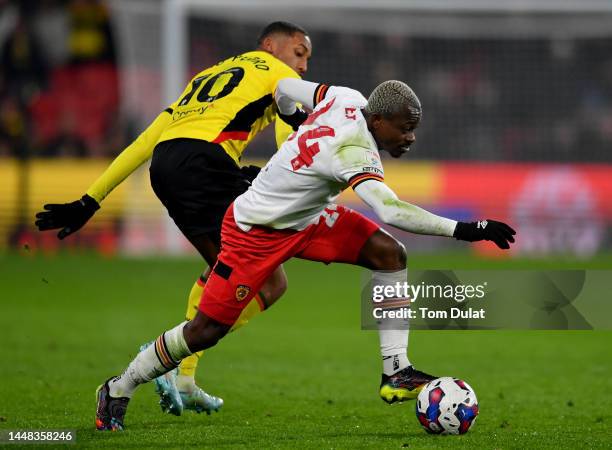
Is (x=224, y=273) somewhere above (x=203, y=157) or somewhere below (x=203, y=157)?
below

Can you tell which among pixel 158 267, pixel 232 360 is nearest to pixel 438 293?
pixel 232 360

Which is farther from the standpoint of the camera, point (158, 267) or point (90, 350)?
point (158, 267)

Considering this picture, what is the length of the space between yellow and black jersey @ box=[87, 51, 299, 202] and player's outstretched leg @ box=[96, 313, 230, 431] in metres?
1.26

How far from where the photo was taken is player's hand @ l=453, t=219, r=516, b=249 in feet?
19.2

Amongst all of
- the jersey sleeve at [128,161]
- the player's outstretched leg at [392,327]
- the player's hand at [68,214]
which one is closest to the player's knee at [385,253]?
the player's outstretched leg at [392,327]

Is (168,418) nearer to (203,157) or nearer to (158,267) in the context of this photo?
(203,157)

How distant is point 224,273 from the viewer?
636 centimetres

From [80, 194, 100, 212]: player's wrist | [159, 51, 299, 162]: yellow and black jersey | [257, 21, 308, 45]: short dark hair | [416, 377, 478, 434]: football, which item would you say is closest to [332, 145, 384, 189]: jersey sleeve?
[416, 377, 478, 434]: football

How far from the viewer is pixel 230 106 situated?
7.33m

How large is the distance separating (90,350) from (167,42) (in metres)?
11.5

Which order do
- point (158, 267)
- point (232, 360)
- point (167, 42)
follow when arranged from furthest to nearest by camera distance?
point (167, 42), point (158, 267), point (232, 360)

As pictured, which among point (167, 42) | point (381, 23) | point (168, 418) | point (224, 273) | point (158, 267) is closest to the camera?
point (224, 273)

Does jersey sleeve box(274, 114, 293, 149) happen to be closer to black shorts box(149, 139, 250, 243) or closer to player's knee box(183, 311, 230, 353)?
black shorts box(149, 139, 250, 243)

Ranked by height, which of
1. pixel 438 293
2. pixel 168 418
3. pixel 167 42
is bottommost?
pixel 168 418
